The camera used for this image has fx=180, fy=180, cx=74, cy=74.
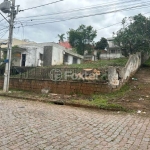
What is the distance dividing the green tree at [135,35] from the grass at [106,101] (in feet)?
22.0

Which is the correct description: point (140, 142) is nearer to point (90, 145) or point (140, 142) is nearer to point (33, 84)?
point (90, 145)

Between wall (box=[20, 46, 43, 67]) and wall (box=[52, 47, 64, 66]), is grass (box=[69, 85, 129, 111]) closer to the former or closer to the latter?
wall (box=[20, 46, 43, 67])

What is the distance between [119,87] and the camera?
33.8 ft

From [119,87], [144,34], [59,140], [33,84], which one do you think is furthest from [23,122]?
[144,34]

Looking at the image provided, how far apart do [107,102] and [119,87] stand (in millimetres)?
2240

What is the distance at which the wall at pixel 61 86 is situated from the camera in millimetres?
10078

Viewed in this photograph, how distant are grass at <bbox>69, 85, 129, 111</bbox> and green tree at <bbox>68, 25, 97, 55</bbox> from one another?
78.0ft

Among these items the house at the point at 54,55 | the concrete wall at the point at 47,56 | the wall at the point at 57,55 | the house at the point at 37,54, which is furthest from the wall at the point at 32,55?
the wall at the point at 57,55

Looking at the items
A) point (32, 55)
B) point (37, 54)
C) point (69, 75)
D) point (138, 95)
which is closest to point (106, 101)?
point (138, 95)

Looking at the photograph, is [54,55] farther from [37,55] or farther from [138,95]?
[138,95]

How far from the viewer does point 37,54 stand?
22016mm

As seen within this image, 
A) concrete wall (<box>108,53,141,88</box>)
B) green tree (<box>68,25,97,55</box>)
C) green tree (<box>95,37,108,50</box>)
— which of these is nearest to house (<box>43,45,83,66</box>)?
green tree (<box>68,25,97,55</box>)

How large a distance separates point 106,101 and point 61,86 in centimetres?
359

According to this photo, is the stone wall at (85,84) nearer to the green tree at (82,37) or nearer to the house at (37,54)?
the house at (37,54)
